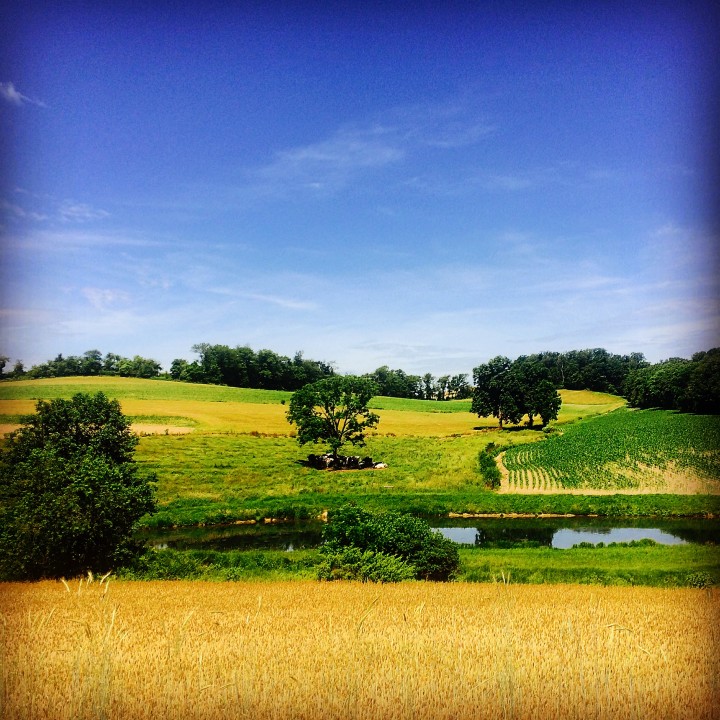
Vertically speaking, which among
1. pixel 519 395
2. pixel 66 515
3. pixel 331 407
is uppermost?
pixel 519 395

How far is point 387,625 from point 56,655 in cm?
505

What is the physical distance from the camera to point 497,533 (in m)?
37.3

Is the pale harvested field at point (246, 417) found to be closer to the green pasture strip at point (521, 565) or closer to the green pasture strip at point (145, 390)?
the green pasture strip at point (145, 390)

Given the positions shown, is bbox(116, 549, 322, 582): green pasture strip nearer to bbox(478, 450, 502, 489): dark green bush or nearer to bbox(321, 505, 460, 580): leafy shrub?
bbox(321, 505, 460, 580): leafy shrub

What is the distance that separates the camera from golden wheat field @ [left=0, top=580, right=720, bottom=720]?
18.9 feet

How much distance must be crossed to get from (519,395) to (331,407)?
58357mm

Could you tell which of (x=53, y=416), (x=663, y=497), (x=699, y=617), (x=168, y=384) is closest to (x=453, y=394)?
(x=168, y=384)

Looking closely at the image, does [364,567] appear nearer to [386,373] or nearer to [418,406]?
[418,406]

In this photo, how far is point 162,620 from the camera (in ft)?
34.1

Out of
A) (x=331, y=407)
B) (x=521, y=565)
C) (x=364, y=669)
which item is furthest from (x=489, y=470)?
(x=364, y=669)

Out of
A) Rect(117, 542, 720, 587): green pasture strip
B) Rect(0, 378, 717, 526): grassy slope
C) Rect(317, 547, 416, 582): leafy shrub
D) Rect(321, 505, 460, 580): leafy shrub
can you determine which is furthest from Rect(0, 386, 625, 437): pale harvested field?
Rect(317, 547, 416, 582): leafy shrub

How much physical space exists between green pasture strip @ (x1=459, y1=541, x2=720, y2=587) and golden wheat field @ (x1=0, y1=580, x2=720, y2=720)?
1489 cm

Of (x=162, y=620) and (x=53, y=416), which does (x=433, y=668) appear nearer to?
(x=162, y=620)

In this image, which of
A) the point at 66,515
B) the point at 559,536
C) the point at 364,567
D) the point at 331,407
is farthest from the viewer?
the point at 331,407
